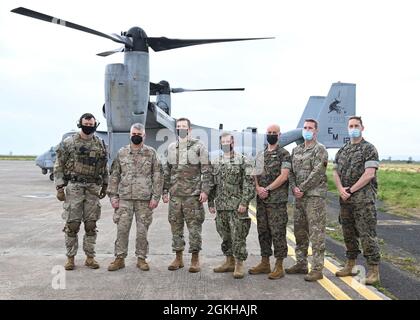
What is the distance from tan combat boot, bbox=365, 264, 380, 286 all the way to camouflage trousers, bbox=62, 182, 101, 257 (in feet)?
11.8

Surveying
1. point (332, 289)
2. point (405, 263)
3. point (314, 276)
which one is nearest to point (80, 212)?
point (314, 276)

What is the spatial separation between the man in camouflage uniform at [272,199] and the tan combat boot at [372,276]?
102cm

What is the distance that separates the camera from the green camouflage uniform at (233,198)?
203 inches

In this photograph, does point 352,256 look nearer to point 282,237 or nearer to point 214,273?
point 282,237

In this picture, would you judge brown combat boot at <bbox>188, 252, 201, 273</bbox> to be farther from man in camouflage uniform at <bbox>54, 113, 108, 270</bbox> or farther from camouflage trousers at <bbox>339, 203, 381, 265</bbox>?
camouflage trousers at <bbox>339, 203, 381, 265</bbox>

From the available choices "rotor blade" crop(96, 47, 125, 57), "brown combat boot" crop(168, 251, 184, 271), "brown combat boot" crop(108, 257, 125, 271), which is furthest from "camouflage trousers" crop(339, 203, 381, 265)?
"rotor blade" crop(96, 47, 125, 57)

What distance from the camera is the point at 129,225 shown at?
5562 mm

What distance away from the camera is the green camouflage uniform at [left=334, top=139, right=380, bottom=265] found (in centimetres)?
502

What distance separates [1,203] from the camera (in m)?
12.3

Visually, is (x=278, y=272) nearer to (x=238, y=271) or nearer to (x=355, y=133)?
(x=238, y=271)

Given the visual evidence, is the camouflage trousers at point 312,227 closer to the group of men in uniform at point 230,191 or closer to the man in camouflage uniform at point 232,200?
the group of men in uniform at point 230,191

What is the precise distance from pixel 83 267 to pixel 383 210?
9.89 metres

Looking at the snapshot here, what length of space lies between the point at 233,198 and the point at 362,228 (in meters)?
1.66
